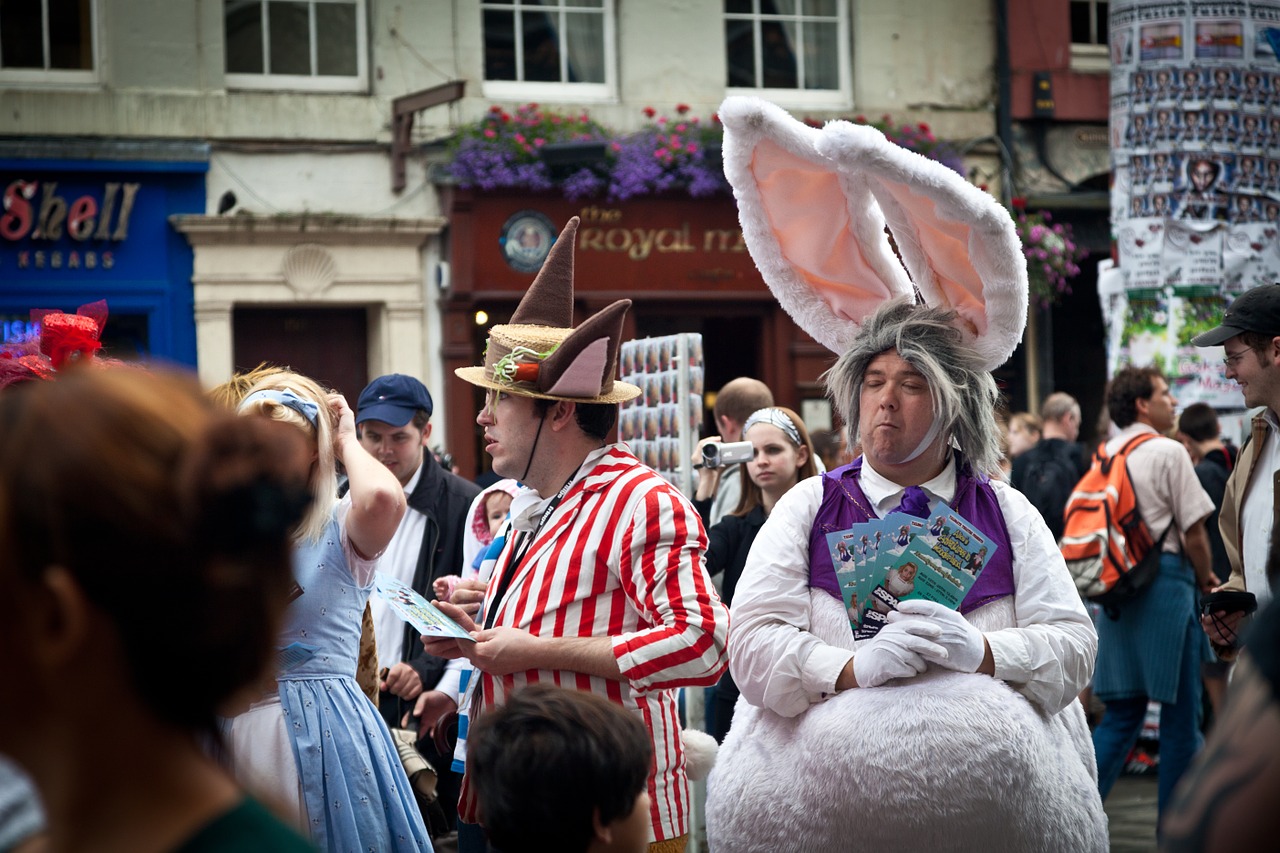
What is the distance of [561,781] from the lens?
217cm

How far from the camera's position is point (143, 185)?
1145 cm

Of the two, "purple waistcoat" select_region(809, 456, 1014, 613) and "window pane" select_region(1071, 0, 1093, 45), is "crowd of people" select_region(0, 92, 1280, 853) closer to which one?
"purple waistcoat" select_region(809, 456, 1014, 613)

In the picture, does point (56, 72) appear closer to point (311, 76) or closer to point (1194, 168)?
point (311, 76)

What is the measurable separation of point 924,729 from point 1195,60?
6137 mm

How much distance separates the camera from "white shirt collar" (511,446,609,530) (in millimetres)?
3289

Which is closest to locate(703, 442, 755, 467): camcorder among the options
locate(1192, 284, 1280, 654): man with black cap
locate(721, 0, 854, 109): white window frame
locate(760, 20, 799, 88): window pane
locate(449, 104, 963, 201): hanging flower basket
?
locate(1192, 284, 1280, 654): man with black cap

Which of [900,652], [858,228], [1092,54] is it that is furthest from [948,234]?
[1092,54]

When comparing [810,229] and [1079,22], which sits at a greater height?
[1079,22]

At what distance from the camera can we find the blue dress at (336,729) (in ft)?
9.73

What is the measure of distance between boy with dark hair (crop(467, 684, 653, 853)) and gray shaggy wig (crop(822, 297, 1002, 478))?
1.30 metres

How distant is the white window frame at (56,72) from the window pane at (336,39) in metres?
1.73

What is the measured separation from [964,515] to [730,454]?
7.46ft

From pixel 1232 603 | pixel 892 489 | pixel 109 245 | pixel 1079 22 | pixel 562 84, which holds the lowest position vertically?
pixel 1232 603

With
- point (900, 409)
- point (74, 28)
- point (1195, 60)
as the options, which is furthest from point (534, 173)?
point (900, 409)
